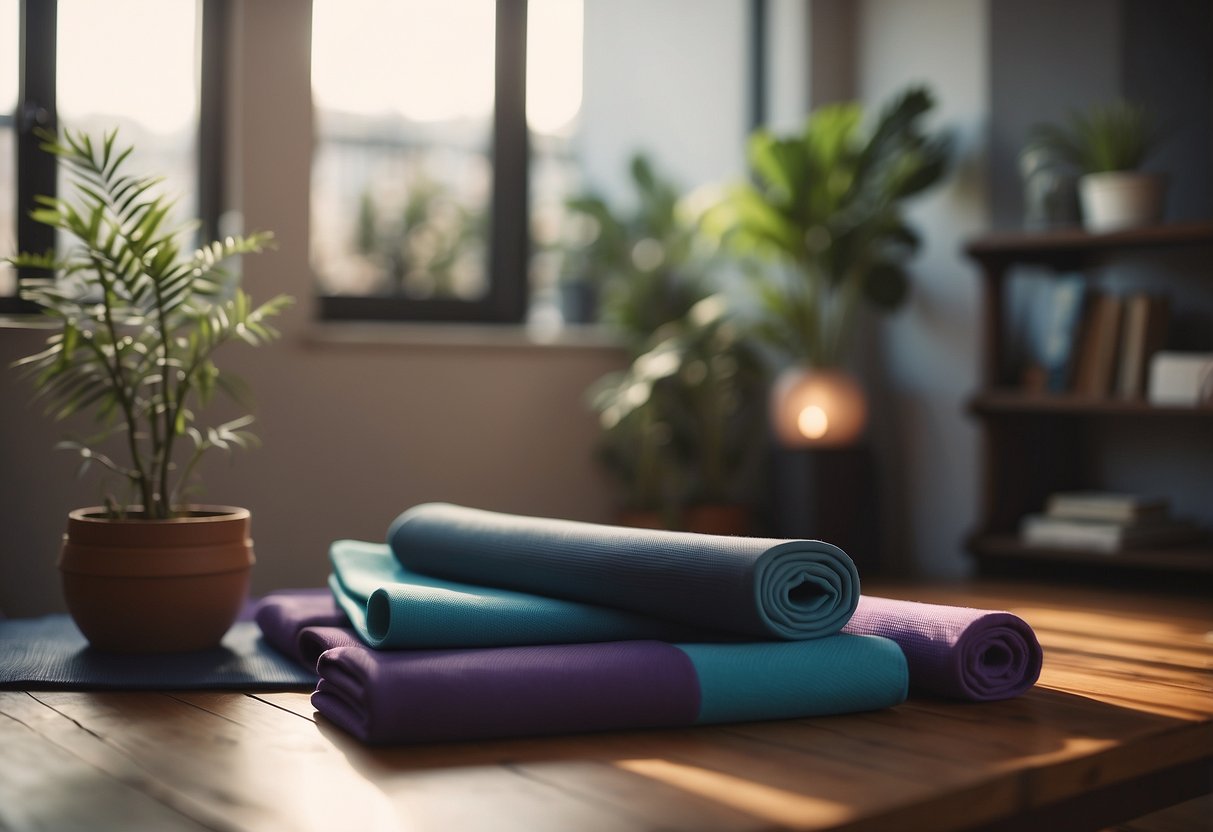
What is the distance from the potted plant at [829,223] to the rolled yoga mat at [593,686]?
2.41 m

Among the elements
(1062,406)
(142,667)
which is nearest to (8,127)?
(142,667)

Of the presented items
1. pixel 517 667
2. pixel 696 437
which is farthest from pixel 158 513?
pixel 696 437

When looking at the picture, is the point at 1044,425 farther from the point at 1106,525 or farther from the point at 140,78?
the point at 140,78

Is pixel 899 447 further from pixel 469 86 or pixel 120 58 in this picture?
pixel 120 58

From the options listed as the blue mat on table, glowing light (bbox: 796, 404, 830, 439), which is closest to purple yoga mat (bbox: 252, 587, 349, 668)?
the blue mat on table

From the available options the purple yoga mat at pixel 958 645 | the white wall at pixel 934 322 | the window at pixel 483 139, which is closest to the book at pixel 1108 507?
the white wall at pixel 934 322

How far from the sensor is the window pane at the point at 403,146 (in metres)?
3.54

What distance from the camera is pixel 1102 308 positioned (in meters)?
3.28

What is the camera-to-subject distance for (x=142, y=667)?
1.49m

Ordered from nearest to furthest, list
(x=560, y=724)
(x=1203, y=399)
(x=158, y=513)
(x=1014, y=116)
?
(x=560, y=724) → (x=158, y=513) → (x=1203, y=399) → (x=1014, y=116)

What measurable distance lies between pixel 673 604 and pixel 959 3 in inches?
118

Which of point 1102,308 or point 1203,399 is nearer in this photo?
point 1203,399

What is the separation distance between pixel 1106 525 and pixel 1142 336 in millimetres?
490

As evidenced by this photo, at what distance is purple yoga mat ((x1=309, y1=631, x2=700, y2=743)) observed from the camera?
1063 millimetres
